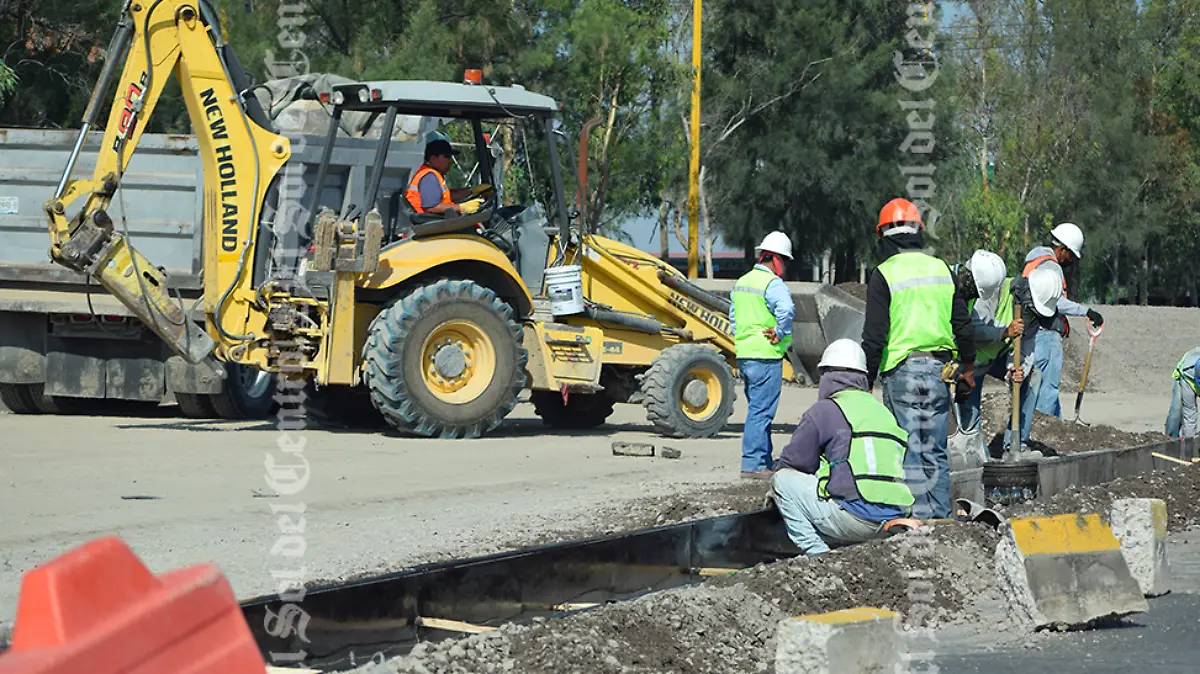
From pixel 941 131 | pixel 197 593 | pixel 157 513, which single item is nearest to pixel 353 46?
pixel 941 131

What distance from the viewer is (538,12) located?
38.2 m

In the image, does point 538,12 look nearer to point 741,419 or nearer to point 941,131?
point 941,131

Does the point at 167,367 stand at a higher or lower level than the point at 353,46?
lower

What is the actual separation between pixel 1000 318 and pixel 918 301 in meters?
3.37

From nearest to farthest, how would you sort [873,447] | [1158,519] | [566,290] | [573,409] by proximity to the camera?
[873,447] → [1158,519] → [566,290] → [573,409]

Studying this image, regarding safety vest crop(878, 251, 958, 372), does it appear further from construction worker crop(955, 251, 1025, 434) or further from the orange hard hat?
construction worker crop(955, 251, 1025, 434)

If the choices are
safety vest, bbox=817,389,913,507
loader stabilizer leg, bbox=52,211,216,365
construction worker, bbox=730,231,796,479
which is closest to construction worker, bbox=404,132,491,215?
loader stabilizer leg, bbox=52,211,216,365

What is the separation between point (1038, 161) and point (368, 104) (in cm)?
3922

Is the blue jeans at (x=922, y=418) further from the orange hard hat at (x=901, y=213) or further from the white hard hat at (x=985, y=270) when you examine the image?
the white hard hat at (x=985, y=270)

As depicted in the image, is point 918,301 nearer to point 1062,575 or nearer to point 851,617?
point 1062,575

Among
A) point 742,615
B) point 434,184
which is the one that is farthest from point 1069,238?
point 742,615

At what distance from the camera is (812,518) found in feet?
27.2

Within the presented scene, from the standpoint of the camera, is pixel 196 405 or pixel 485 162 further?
pixel 196 405

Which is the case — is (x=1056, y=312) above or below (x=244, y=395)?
above
